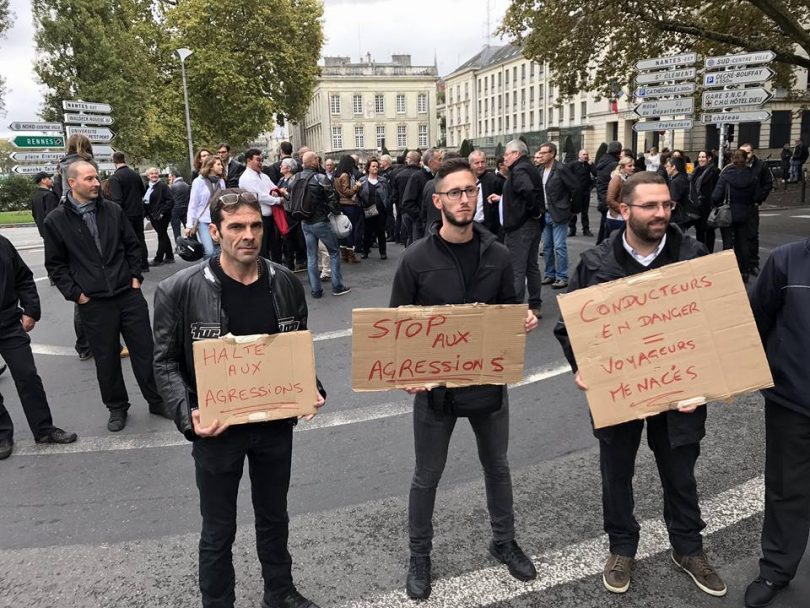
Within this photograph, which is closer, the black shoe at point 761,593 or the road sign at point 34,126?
the black shoe at point 761,593

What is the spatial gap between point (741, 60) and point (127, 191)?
1148 cm

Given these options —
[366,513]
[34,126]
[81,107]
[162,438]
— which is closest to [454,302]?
[366,513]

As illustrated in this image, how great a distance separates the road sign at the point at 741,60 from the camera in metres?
11.3

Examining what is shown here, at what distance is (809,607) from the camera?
2789mm

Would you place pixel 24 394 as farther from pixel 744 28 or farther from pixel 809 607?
pixel 744 28

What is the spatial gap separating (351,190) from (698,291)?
9266 millimetres

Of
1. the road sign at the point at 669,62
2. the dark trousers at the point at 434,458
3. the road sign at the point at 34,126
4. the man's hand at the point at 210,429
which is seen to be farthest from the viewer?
the road sign at the point at 34,126

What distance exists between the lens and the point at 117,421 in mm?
5207

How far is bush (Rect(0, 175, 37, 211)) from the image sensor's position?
105 ft

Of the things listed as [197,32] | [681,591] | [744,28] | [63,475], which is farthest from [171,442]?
[197,32]

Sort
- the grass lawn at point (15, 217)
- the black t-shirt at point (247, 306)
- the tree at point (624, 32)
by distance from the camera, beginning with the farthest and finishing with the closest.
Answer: the grass lawn at point (15, 217)
the tree at point (624, 32)
the black t-shirt at point (247, 306)

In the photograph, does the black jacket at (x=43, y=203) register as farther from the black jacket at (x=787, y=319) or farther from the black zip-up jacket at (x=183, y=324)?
the black jacket at (x=787, y=319)

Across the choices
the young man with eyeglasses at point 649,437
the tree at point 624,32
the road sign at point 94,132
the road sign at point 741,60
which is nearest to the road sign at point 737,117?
the road sign at point 741,60

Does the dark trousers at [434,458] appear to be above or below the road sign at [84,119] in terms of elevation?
below
